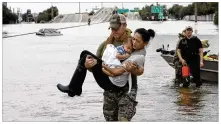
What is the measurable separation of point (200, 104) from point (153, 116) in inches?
60.7

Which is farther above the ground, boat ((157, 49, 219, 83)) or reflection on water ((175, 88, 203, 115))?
boat ((157, 49, 219, 83))

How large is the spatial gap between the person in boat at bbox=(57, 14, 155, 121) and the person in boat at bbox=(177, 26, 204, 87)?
6.03m

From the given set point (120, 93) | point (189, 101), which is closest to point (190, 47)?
point (189, 101)

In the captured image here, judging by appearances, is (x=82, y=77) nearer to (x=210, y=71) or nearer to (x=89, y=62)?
(x=89, y=62)

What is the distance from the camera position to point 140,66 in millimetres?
5941

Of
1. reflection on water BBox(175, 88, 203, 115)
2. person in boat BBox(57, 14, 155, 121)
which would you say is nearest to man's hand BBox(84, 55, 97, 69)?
person in boat BBox(57, 14, 155, 121)

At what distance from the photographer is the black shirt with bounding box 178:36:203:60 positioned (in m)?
12.1

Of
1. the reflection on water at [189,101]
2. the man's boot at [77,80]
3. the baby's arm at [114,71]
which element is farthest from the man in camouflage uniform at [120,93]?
the reflection on water at [189,101]

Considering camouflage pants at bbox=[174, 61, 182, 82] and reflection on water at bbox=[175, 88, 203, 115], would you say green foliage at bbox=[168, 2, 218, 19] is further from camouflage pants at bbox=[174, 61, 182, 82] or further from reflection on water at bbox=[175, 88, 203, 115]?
reflection on water at bbox=[175, 88, 203, 115]

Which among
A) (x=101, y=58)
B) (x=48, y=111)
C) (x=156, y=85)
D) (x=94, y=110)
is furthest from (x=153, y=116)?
(x=156, y=85)

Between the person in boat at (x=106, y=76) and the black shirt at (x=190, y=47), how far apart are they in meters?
6.08

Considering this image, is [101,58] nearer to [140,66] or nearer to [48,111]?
[140,66]

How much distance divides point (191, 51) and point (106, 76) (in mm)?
6449

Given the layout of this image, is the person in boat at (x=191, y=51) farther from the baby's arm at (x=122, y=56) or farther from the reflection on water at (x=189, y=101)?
the baby's arm at (x=122, y=56)
